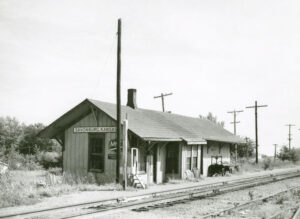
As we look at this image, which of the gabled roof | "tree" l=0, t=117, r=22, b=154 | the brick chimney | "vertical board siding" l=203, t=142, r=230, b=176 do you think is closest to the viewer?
the gabled roof

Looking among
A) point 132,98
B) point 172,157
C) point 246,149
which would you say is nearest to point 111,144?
point 172,157

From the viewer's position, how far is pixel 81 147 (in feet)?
65.2

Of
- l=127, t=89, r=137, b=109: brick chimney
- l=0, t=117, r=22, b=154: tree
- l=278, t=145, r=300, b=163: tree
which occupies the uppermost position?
l=127, t=89, r=137, b=109: brick chimney

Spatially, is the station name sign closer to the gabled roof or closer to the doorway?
the gabled roof

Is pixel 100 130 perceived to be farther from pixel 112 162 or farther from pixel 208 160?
pixel 208 160

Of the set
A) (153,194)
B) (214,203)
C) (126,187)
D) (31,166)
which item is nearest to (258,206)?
(214,203)

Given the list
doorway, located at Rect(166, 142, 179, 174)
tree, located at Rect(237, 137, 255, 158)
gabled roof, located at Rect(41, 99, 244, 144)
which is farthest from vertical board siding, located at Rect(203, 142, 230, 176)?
tree, located at Rect(237, 137, 255, 158)

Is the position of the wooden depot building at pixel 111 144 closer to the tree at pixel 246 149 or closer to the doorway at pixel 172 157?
the doorway at pixel 172 157

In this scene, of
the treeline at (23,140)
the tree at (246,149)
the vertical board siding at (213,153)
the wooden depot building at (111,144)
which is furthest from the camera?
the tree at (246,149)

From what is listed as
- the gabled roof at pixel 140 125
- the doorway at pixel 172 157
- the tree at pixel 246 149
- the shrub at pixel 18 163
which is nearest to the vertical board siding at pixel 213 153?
the gabled roof at pixel 140 125

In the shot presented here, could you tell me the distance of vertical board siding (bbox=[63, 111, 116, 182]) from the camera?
62.2 ft

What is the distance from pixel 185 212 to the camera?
1077cm

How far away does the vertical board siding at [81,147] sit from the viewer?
18969mm

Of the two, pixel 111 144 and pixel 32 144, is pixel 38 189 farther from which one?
pixel 32 144
